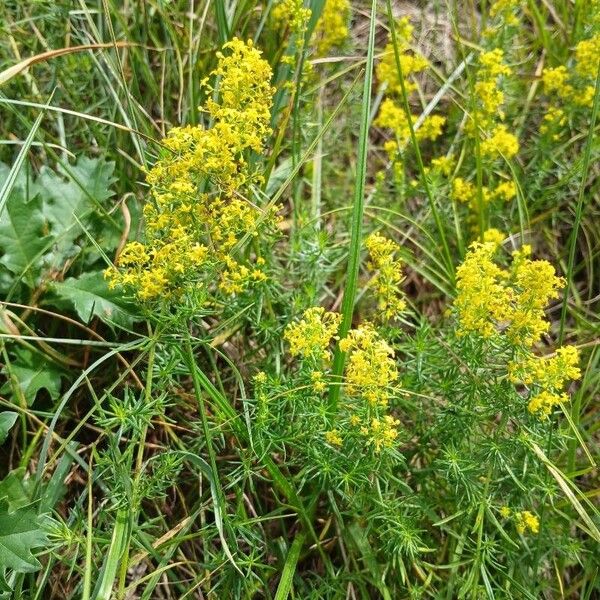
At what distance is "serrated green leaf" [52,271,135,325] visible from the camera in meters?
2.41

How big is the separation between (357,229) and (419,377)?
0.47 metres

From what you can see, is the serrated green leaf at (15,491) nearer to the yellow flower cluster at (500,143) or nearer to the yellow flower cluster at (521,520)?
the yellow flower cluster at (521,520)

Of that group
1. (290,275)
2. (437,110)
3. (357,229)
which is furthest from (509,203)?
(357,229)

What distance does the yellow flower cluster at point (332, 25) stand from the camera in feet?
10.1

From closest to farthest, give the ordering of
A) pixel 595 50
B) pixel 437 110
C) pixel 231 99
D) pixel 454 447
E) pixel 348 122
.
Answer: pixel 231 99
pixel 454 447
pixel 595 50
pixel 348 122
pixel 437 110

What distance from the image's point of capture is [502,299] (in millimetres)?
1996

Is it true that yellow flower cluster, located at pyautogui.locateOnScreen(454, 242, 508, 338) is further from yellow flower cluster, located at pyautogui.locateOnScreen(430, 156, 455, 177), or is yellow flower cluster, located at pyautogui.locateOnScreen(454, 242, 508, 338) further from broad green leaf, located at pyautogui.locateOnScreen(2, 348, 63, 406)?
broad green leaf, located at pyautogui.locateOnScreen(2, 348, 63, 406)

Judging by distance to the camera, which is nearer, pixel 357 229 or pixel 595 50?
pixel 357 229

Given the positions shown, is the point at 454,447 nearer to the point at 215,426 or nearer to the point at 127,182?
the point at 215,426

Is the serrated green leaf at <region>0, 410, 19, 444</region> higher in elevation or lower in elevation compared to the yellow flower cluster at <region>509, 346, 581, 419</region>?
lower

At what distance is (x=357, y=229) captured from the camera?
6.97 ft

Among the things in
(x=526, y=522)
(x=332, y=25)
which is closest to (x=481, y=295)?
(x=526, y=522)

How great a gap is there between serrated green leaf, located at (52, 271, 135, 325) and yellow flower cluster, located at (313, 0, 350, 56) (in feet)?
4.43

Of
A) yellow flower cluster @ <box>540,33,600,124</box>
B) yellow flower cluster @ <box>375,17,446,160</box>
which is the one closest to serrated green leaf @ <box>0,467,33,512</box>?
yellow flower cluster @ <box>375,17,446,160</box>
